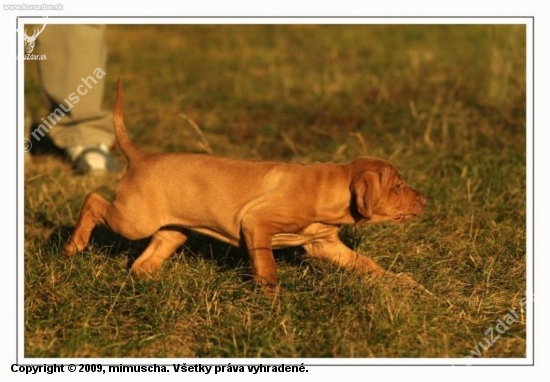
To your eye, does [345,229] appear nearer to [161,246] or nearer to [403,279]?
[403,279]

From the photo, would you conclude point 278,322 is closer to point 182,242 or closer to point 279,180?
point 279,180

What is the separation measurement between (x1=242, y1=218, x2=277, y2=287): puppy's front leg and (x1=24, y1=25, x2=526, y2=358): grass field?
10 centimetres

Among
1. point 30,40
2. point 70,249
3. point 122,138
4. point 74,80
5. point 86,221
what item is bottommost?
point 70,249

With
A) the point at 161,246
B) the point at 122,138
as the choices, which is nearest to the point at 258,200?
the point at 161,246

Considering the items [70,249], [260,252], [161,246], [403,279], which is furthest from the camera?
[161,246]

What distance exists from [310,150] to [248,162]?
287 centimetres

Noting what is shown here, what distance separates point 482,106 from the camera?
306 inches

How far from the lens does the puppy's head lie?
4277 millimetres

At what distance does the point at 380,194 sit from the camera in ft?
14.4

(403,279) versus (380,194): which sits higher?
(380,194)

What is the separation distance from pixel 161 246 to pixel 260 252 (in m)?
0.76

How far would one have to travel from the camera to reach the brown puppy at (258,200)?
14.0 ft
